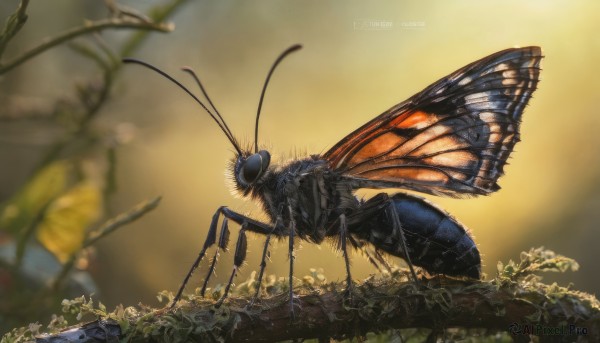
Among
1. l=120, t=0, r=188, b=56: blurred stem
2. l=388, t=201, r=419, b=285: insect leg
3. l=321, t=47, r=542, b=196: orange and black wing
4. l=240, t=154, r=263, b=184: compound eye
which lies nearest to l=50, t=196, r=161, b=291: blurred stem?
l=240, t=154, r=263, b=184: compound eye

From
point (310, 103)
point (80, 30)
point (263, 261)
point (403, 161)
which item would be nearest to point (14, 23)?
point (80, 30)

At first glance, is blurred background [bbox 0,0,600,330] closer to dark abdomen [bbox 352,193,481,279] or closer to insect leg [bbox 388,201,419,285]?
dark abdomen [bbox 352,193,481,279]

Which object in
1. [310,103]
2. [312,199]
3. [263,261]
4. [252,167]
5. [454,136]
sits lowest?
[263,261]

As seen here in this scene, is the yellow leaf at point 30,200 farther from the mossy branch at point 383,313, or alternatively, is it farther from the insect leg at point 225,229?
the mossy branch at point 383,313

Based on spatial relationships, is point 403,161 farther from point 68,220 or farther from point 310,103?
point 310,103

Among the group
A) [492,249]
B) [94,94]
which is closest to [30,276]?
[94,94]

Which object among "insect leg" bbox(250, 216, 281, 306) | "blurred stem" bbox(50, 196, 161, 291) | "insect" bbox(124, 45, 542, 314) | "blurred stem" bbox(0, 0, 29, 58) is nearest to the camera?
"blurred stem" bbox(0, 0, 29, 58)

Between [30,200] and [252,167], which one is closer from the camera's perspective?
[252,167]
